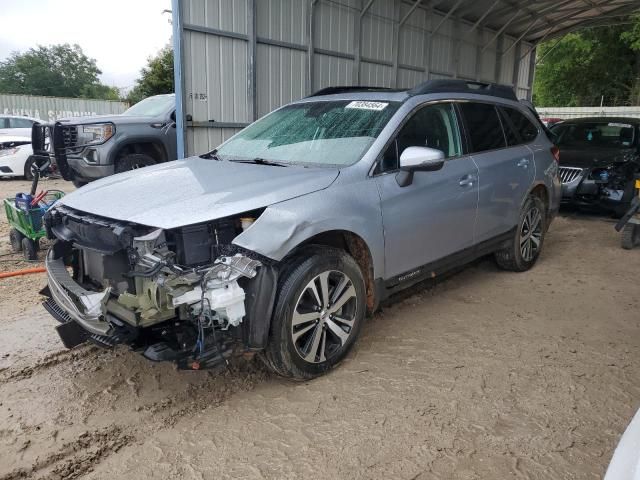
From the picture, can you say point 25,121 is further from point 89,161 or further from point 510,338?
point 510,338

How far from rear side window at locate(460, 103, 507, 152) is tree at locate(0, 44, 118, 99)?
176 ft

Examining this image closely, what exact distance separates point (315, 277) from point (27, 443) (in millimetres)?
1747

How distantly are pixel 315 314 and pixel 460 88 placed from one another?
8.62 feet

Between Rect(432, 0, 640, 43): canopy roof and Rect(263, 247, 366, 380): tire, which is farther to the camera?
Rect(432, 0, 640, 43): canopy roof

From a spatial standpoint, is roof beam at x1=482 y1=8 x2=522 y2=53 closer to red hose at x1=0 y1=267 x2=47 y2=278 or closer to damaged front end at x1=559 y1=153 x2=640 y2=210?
damaged front end at x1=559 y1=153 x2=640 y2=210

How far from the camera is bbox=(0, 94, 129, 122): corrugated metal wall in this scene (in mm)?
23297

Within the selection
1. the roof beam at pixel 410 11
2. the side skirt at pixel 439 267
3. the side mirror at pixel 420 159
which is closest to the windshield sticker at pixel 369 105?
the side mirror at pixel 420 159

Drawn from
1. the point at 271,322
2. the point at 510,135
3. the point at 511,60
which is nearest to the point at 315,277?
the point at 271,322

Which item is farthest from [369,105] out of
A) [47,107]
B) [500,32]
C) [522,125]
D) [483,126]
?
[47,107]

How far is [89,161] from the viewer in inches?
295

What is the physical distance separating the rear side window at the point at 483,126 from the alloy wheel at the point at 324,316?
2.01 m

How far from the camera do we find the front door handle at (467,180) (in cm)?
421

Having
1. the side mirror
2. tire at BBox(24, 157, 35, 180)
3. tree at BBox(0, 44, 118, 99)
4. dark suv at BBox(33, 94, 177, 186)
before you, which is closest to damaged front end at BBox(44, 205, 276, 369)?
the side mirror

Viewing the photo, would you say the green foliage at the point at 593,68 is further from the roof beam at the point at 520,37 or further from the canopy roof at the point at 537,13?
the roof beam at the point at 520,37
